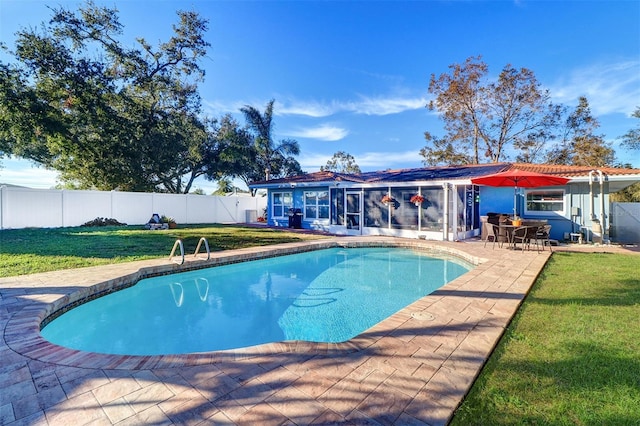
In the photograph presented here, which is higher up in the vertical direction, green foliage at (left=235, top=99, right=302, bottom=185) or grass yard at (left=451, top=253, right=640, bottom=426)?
green foliage at (left=235, top=99, right=302, bottom=185)

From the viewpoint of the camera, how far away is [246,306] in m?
6.04

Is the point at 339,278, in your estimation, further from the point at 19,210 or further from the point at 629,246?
the point at 19,210

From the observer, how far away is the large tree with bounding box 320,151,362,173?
4147 cm

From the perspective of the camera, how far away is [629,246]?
10.3 metres

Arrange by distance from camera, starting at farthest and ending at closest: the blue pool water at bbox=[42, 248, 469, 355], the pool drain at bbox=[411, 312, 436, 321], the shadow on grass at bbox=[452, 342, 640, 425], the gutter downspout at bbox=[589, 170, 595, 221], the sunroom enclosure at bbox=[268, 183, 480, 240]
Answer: the sunroom enclosure at bbox=[268, 183, 480, 240] → the gutter downspout at bbox=[589, 170, 595, 221] → the blue pool water at bbox=[42, 248, 469, 355] → the pool drain at bbox=[411, 312, 436, 321] → the shadow on grass at bbox=[452, 342, 640, 425]

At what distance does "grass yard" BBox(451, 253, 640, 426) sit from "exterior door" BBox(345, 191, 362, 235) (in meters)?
9.74

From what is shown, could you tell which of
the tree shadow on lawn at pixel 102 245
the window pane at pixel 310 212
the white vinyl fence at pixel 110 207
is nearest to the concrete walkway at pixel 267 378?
the tree shadow on lawn at pixel 102 245

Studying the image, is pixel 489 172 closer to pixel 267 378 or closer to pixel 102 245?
pixel 267 378

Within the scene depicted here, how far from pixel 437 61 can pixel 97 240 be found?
2227cm

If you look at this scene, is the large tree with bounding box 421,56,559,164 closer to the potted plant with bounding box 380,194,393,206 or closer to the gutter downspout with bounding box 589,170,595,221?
the gutter downspout with bounding box 589,170,595,221

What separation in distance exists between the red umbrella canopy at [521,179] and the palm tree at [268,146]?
789 inches

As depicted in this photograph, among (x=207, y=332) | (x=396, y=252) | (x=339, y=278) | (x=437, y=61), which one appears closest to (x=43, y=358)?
(x=207, y=332)

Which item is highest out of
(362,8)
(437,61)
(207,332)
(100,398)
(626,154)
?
(437,61)

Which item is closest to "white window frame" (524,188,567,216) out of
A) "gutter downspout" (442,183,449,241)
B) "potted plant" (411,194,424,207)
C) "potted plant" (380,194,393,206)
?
"gutter downspout" (442,183,449,241)
